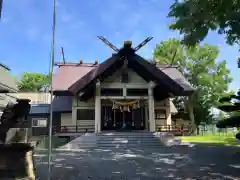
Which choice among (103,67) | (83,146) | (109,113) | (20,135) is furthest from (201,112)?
(20,135)

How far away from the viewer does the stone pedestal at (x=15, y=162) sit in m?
5.56

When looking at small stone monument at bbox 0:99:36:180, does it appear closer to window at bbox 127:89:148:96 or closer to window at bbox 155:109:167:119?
window at bbox 127:89:148:96

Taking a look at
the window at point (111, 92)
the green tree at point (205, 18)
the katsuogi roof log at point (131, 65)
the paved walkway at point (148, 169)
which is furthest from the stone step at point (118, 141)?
the green tree at point (205, 18)

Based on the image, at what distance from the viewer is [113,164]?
902 cm

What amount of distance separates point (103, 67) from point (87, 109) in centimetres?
459

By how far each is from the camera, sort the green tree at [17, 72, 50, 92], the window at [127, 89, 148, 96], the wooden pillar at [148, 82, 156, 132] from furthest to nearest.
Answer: the green tree at [17, 72, 50, 92], the window at [127, 89, 148, 96], the wooden pillar at [148, 82, 156, 132]

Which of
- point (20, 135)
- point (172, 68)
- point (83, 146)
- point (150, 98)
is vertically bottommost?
point (83, 146)

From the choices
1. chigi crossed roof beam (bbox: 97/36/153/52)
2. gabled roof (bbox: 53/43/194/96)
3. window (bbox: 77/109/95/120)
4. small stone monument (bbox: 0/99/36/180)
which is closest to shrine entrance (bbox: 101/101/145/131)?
window (bbox: 77/109/95/120)

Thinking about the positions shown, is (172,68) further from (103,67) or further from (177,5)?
(177,5)

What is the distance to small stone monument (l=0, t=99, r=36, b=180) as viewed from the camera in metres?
5.57

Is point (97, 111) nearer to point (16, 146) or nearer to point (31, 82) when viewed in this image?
point (16, 146)

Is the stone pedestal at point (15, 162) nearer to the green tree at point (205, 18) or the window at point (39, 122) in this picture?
the green tree at point (205, 18)

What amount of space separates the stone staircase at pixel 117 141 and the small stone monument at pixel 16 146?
8671mm

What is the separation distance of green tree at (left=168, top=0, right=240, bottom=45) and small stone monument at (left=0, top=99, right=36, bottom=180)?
496 cm
